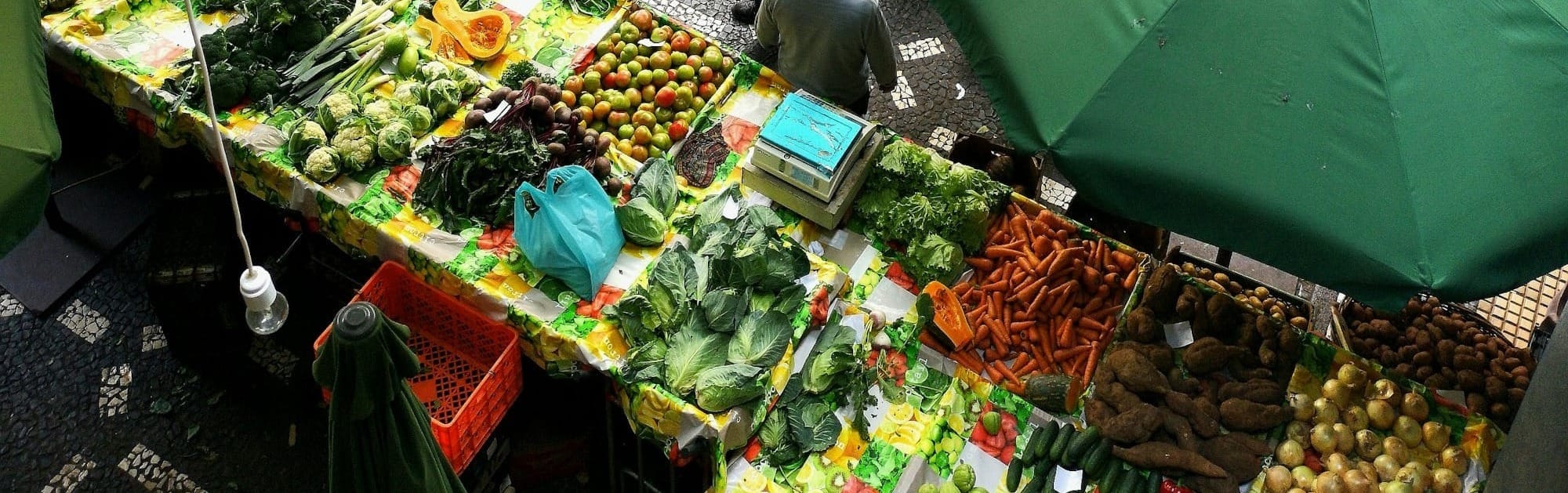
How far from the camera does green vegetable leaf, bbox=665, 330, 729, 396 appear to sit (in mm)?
3719

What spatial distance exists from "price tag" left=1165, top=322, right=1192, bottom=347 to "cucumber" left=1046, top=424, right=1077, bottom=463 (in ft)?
2.01

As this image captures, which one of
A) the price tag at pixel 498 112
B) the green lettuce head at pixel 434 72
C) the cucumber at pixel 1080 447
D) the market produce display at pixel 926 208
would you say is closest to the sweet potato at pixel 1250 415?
the cucumber at pixel 1080 447

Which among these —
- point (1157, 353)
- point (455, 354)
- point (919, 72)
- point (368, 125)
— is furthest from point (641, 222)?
point (919, 72)

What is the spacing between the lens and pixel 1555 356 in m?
3.24

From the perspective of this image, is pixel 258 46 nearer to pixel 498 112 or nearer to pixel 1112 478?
pixel 498 112

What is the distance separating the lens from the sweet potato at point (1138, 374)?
12.7 feet

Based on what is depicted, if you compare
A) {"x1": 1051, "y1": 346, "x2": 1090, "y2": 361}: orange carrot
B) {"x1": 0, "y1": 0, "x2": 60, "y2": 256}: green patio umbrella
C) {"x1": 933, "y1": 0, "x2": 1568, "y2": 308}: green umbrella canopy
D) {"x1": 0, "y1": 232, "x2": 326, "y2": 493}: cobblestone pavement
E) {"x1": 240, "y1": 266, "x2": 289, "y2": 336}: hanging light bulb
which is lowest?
{"x1": 0, "y1": 232, "x2": 326, "y2": 493}: cobblestone pavement

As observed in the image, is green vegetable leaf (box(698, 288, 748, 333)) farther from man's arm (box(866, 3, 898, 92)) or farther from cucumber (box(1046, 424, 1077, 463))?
man's arm (box(866, 3, 898, 92))

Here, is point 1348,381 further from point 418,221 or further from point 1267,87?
point 418,221

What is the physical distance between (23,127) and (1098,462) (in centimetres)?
354

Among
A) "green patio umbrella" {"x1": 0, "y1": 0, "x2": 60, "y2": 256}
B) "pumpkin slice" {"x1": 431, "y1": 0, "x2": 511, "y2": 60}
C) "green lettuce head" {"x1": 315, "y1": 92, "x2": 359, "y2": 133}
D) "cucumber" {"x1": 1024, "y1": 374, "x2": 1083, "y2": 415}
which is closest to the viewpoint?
"green patio umbrella" {"x1": 0, "y1": 0, "x2": 60, "y2": 256}

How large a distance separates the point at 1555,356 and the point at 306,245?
4864 mm

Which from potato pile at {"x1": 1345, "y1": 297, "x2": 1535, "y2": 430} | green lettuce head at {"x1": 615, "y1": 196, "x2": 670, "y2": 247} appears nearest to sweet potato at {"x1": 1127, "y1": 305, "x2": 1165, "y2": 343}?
potato pile at {"x1": 1345, "y1": 297, "x2": 1535, "y2": 430}

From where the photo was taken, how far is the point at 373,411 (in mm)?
2572
